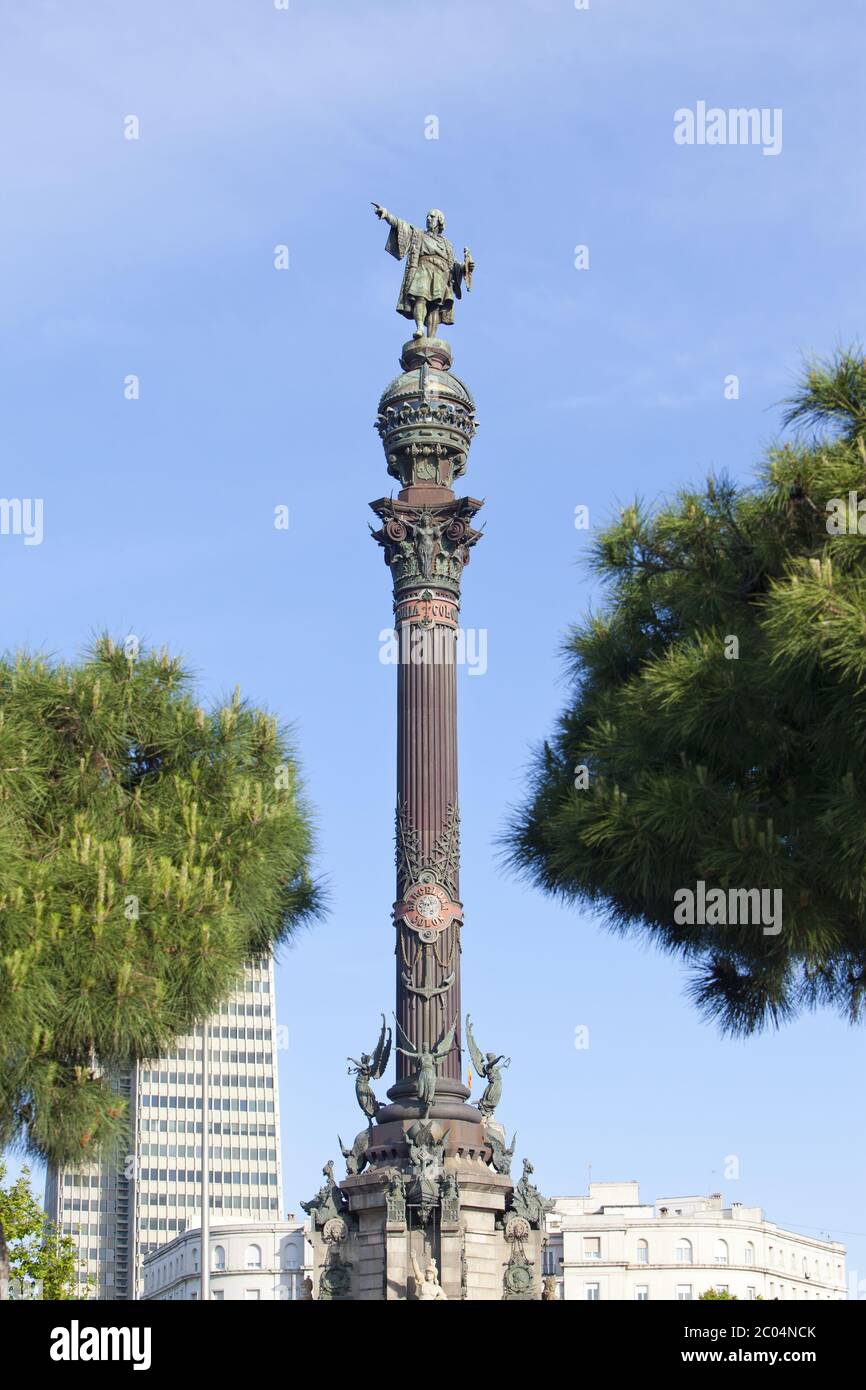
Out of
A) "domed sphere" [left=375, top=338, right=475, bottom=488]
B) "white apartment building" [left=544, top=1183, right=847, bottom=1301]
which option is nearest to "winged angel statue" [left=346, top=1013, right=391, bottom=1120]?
"domed sphere" [left=375, top=338, right=475, bottom=488]

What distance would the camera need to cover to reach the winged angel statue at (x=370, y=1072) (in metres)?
47.2

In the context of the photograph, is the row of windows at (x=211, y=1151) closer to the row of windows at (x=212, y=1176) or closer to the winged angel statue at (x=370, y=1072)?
the row of windows at (x=212, y=1176)

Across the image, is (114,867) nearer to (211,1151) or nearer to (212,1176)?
(212,1176)

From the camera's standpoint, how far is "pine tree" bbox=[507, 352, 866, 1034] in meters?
17.8

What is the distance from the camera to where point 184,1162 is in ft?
593

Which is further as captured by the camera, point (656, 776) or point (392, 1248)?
point (392, 1248)

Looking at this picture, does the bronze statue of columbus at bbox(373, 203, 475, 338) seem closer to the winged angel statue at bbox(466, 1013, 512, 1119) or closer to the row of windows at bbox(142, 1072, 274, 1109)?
the winged angel statue at bbox(466, 1013, 512, 1119)

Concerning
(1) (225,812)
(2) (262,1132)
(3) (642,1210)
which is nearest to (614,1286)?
(3) (642,1210)

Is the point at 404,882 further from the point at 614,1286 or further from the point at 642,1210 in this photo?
the point at 642,1210

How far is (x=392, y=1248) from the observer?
44344 millimetres

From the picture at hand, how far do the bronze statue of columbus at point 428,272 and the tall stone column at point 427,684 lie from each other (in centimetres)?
131

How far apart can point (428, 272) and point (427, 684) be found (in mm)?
13020

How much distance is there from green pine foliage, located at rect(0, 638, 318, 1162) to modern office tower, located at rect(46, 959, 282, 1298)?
15557cm
